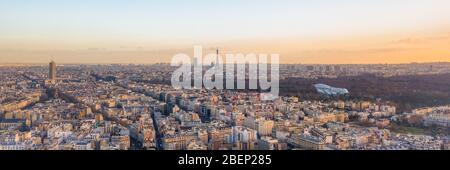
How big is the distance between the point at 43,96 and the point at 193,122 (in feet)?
20.5

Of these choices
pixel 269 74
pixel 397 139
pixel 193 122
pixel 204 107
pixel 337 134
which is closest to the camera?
pixel 397 139

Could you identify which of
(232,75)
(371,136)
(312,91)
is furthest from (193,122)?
(232,75)

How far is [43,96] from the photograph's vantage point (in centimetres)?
1154

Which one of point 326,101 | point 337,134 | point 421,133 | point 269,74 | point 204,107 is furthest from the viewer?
point 269,74

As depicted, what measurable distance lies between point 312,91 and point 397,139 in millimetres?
6921

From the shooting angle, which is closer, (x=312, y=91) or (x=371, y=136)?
(x=371, y=136)

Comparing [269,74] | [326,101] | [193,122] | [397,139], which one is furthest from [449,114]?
[269,74]

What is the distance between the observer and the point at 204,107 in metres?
8.98

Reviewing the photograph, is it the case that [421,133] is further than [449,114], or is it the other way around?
[449,114]
